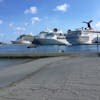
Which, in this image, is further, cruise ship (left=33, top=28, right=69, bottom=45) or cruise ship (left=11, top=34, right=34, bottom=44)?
cruise ship (left=11, top=34, right=34, bottom=44)

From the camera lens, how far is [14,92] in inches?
342

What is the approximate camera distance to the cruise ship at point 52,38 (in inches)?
4299

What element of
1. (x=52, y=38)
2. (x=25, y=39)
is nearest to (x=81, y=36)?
(x=52, y=38)

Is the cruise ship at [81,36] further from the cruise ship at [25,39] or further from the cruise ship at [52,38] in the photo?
the cruise ship at [25,39]

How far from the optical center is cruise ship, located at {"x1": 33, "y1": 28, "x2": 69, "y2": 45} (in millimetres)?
109188

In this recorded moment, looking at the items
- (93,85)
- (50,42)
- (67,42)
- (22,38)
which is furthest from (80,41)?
(93,85)

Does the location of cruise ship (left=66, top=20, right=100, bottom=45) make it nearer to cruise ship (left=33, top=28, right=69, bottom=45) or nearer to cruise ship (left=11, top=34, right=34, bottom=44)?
cruise ship (left=33, top=28, right=69, bottom=45)

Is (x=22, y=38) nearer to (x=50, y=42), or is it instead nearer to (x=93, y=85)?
(x=50, y=42)

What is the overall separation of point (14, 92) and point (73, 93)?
76.0 inches

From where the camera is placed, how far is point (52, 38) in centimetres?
11006

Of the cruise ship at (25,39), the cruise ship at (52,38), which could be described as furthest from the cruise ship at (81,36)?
the cruise ship at (25,39)

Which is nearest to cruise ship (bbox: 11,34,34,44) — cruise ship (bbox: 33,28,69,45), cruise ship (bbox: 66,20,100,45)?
cruise ship (bbox: 33,28,69,45)

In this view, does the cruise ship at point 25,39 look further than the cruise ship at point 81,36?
Yes

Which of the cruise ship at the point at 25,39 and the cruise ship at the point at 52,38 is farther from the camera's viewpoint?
the cruise ship at the point at 25,39
